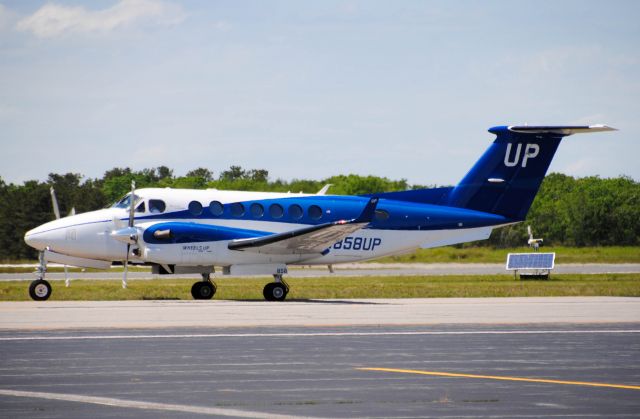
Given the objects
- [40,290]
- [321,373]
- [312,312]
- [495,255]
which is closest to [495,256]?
[495,255]

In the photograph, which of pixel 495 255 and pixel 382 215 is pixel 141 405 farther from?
pixel 495 255

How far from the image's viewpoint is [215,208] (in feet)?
103

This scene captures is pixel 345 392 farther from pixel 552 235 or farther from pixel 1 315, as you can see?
pixel 552 235

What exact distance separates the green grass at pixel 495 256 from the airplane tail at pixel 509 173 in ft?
103

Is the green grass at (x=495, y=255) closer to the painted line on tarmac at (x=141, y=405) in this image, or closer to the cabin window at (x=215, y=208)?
the cabin window at (x=215, y=208)

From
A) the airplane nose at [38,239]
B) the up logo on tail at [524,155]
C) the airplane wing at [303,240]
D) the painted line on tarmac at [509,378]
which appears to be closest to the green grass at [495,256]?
the up logo on tail at [524,155]

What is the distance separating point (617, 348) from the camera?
17.1 meters

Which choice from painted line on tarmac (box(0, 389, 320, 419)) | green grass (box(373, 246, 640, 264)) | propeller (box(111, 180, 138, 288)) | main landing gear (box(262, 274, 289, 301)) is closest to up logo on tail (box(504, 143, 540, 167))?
main landing gear (box(262, 274, 289, 301))

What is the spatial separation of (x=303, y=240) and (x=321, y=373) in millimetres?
16655

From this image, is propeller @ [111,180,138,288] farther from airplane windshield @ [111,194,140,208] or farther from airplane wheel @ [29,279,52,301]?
airplane wheel @ [29,279,52,301]

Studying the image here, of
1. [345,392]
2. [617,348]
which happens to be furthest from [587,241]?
[345,392]

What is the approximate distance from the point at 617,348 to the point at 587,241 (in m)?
68.1

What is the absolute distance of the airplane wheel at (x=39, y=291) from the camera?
2959 cm

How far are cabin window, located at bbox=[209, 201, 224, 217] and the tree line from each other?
34095 mm
